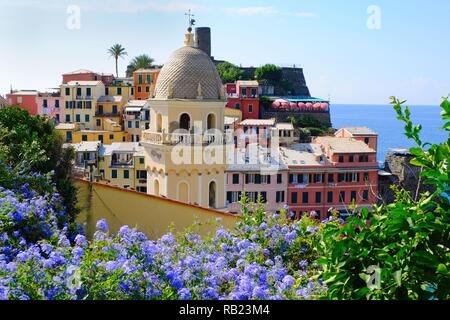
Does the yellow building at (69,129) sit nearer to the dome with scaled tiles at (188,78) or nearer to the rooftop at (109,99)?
the rooftop at (109,99)

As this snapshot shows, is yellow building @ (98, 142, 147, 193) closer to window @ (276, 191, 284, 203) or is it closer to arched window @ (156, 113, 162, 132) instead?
window @ (276, 191, 284, 203)

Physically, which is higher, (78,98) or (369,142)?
(78,98)

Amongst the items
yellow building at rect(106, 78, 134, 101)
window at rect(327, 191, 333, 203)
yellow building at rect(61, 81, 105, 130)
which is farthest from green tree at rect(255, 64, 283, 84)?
window at rect(327, 191, 333, 203)

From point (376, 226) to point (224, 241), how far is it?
4.53 metres

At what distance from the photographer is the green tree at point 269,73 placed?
275 ft

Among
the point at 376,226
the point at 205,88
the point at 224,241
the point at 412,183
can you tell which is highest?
the point at 205,88

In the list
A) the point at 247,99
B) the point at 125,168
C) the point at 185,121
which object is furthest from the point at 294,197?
the point at 185,121

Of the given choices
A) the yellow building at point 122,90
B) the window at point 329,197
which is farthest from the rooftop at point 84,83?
the window at point 329,197

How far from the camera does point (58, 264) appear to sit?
652 cm

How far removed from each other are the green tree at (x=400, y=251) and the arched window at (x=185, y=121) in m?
12.3

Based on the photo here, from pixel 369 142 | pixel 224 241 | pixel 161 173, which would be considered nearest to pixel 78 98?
pixel 369 142

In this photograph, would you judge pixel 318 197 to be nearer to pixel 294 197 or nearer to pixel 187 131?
pixel 294 197

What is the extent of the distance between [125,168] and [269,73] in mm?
41113
